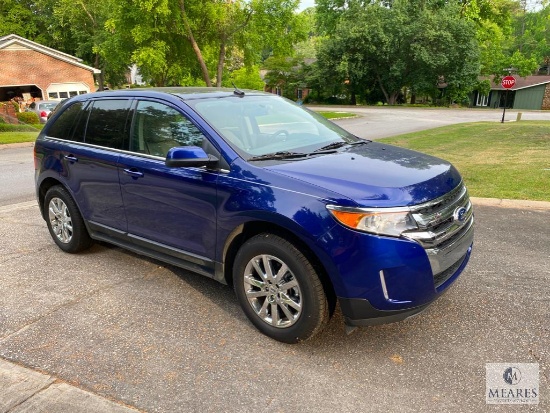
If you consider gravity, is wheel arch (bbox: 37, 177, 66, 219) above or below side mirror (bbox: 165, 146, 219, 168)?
below

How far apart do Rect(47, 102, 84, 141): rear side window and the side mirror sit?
184cm

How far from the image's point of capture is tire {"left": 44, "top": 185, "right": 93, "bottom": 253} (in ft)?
15.2

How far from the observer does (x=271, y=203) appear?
2957mm

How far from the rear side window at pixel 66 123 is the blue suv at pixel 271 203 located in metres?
0.06

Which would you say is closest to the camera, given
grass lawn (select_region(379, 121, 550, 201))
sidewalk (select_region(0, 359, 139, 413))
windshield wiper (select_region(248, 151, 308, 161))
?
sidewalk (select_region(0, 359, 139, 413))

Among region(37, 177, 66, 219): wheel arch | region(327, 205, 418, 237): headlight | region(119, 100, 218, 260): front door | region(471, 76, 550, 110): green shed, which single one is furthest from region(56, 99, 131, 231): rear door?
region(471, 76, 550, 110): green shed

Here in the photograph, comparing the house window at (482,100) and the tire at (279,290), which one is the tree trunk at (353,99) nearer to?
the house window at (482,100)

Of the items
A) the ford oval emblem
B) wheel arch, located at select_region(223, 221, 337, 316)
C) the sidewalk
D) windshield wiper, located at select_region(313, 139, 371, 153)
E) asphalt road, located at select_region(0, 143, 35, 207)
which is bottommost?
asphalt road, located at select_region(0, 143, 35, 207)

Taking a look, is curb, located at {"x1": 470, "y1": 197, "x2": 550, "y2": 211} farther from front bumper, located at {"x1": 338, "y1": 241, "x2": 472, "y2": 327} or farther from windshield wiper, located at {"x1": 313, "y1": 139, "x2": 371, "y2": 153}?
front bumper, located at {"x1": 338, "y1": 241, "x2": 472, "y2": 327}

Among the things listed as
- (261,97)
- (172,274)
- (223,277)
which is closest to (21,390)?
(223,277)

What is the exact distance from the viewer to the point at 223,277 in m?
3.46

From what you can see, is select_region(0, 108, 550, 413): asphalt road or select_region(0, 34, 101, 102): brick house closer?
select_region(0, 108, 550, 413): asphalt road

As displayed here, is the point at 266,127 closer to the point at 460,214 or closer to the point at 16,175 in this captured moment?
the point at 460,214

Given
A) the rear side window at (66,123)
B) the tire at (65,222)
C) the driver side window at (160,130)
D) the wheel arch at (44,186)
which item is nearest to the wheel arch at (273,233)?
the driver side window at (160,130)
